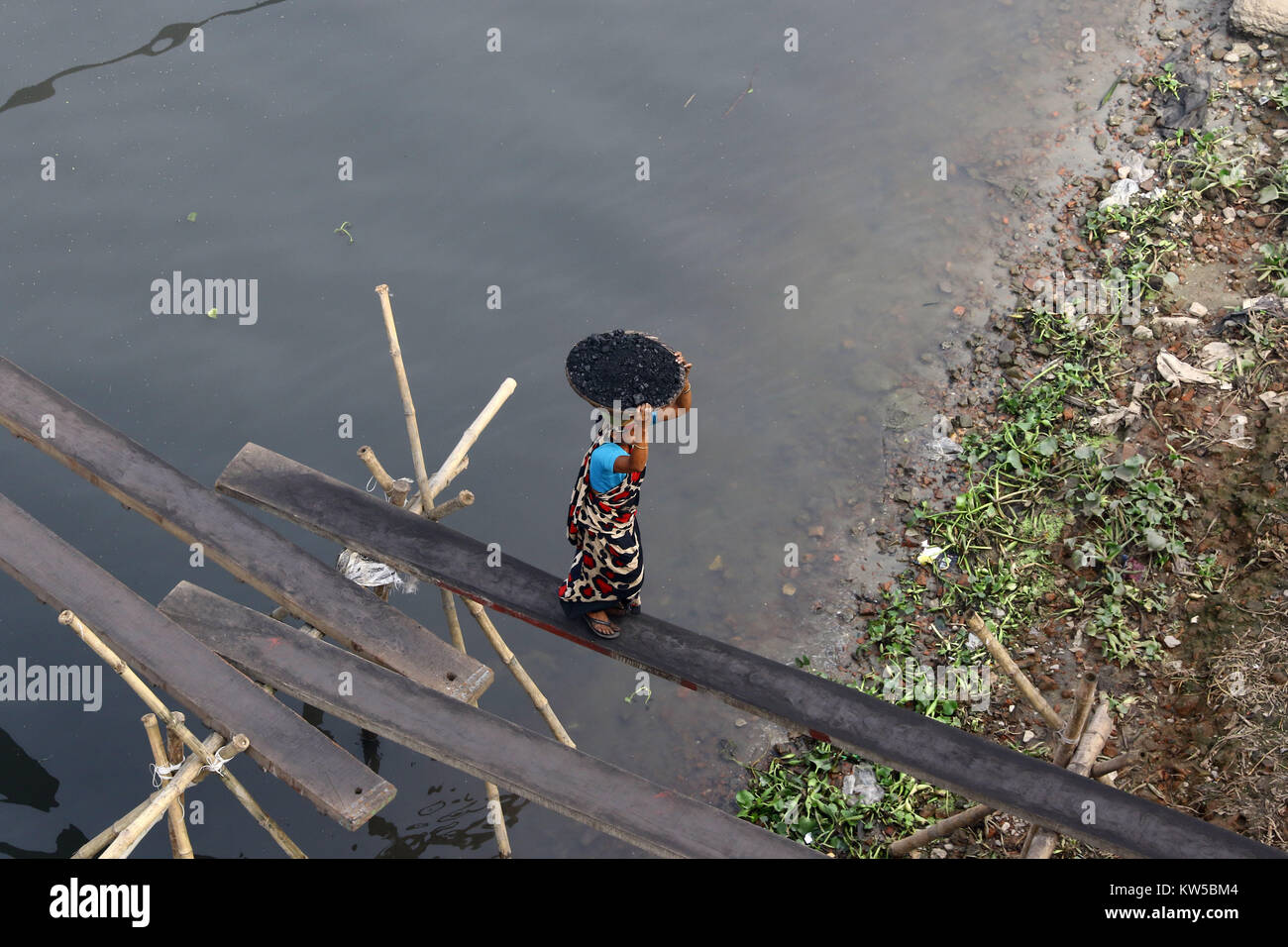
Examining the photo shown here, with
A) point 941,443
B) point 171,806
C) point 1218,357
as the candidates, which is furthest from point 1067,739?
point 1218,357

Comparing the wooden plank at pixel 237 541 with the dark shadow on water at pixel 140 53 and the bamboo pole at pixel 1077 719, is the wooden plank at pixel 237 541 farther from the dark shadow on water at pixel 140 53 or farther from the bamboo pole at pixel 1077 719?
the dark shadow on water at pixel 140 53

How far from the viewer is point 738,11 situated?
1106cm

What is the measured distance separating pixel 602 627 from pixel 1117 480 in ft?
14.7

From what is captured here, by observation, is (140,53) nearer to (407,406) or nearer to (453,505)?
(407,406)

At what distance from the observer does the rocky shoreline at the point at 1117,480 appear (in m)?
6.77

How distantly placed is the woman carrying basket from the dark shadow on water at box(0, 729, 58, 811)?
4.08 metres

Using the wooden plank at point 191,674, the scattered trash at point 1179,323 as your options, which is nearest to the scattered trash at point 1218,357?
the scattered trash at point 1179,323

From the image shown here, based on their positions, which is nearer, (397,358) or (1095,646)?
(397,358)

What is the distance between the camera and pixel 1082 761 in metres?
5.09

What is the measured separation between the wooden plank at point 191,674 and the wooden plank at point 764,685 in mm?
837
